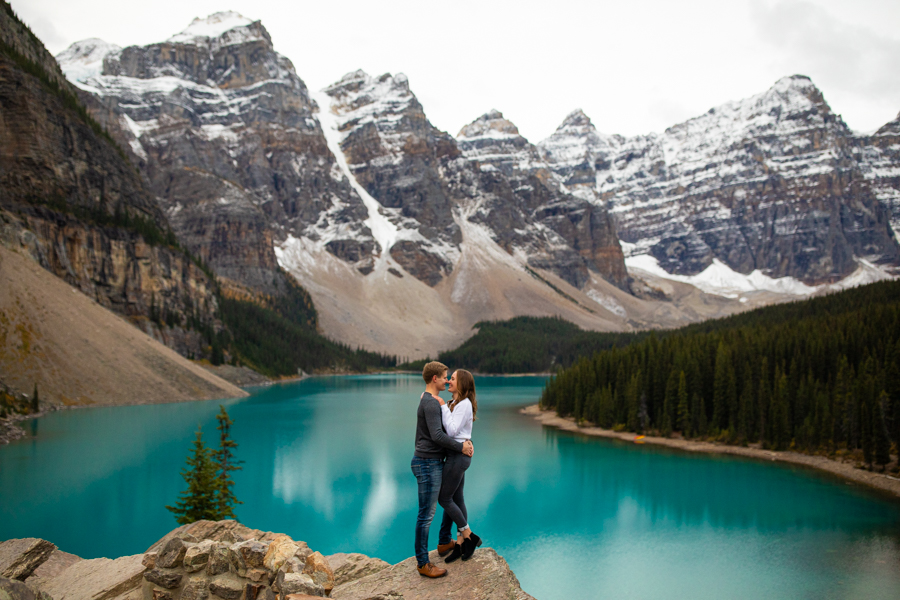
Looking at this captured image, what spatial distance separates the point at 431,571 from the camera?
7840 millimetres

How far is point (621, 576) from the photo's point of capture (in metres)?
19.8

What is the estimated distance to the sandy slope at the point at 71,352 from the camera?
47344 mm

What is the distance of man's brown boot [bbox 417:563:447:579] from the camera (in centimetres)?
784

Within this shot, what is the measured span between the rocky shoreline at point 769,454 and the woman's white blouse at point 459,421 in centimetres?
3095

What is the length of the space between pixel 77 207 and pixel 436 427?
8170 cm

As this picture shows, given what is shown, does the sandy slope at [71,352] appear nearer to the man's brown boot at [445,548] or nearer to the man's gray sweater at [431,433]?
the man's brown boot at [445,548]

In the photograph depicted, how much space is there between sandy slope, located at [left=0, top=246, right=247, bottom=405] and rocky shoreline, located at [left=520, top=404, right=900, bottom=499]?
3714 cm

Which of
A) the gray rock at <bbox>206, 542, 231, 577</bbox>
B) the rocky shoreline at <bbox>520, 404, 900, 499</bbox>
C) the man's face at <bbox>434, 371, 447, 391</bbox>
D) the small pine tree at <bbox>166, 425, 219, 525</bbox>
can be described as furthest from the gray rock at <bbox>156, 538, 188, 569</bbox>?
the rocky shoreline at <bbox>520, 404, 900, 499</bbox>

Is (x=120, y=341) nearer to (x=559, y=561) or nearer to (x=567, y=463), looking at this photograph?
(x=567, y=463)

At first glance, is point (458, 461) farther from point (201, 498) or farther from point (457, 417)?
point (201, 498)

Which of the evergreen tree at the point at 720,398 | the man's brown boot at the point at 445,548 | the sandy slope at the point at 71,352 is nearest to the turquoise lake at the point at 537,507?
the sandy slope at the point at 71,352

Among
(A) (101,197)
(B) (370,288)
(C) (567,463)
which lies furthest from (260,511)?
(B) (370,288)

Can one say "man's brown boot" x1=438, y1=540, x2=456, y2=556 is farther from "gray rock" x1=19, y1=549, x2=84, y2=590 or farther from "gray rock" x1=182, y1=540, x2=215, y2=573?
"gray rock" x1=19, y1=549, x2=84, y2=590

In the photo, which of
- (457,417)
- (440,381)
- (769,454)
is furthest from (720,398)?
(440,381)
